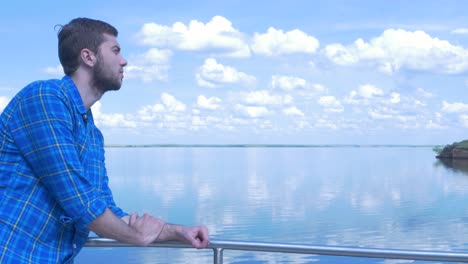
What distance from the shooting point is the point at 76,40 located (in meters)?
2.08

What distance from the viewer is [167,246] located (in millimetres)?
2393

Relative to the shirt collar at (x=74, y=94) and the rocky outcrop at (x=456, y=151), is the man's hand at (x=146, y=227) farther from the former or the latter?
the rocky outcrop at (x=456, y=151)

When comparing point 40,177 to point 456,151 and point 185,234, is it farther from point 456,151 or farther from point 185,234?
point 456,151

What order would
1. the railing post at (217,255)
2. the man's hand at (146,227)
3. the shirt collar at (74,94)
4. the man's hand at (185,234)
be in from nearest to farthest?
the shirt collar at (74,94) → the man's hand at (146,227) → the man's hand at (185,234) → the railing post at (217,255)

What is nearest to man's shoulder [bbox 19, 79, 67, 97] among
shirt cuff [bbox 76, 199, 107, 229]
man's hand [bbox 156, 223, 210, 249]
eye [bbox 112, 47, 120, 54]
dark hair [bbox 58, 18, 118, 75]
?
dark hair [bbox 58, 18, 118, 75]

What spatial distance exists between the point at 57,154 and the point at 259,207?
5455 cm

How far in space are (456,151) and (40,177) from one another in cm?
9818

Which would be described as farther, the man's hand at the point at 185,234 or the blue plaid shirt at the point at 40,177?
the man's hand at the point at 185,234

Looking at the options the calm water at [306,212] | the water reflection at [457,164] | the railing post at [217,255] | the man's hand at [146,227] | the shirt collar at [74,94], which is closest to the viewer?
the shirt collar at [74,94]

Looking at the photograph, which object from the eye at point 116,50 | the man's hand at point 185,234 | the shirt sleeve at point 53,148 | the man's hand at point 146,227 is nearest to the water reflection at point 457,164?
the man's hand at point 185,234

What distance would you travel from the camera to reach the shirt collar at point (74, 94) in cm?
201

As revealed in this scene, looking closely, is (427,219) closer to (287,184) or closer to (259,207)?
(259,207)

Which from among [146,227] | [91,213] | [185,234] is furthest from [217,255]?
[91,213]

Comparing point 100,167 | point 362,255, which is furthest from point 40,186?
point 362,255
